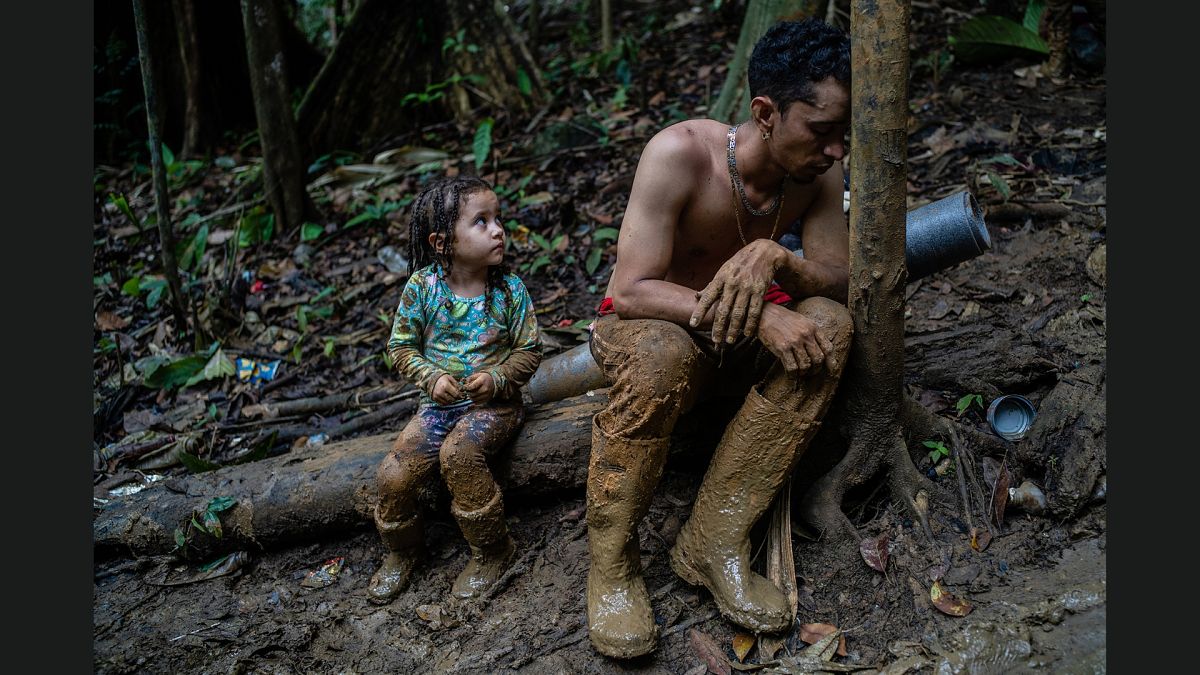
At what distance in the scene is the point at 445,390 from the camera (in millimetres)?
3570

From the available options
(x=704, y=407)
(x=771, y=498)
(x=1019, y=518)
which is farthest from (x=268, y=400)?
(x=1019, y=518)

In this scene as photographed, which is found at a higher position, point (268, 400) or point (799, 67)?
point (799, 67)

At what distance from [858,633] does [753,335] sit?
1.14 metres

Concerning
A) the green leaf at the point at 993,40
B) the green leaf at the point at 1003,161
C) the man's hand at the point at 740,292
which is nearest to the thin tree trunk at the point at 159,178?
the man's hand at the point at 740,292

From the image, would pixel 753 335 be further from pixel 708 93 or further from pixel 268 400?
pixel 708 93

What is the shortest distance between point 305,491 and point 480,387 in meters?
1.11

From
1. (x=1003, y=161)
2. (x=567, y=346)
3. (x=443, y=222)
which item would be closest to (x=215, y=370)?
(x=567, y=346)

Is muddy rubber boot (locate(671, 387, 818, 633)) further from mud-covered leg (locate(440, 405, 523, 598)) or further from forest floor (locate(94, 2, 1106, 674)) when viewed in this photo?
mud-covered leg (locate(440, 405, 523, 598))

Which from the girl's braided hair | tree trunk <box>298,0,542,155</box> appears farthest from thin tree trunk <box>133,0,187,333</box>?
tree trunk <box>298,0,542,155</box>

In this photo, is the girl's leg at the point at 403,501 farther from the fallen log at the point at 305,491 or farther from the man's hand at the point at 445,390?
the fallen log at the point at 305,491

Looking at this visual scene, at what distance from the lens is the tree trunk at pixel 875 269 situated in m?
2.96

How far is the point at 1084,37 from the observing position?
6871 mm

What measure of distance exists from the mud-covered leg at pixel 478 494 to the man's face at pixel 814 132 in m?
1.60

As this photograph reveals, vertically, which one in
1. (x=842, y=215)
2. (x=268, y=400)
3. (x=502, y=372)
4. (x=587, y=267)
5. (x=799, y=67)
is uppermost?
(x=799, y=67)
